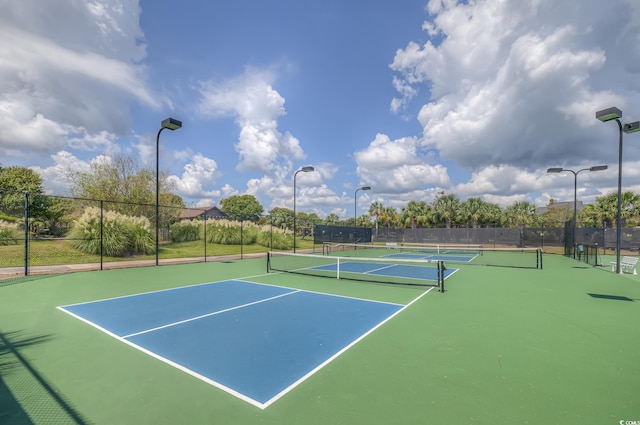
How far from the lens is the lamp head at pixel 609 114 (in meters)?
11.4

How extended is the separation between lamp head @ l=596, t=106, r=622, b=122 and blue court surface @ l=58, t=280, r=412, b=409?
1127 centimetres

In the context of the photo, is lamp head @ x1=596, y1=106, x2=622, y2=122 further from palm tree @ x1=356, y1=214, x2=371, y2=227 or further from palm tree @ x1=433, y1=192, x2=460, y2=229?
palm tree @ x1=356, y1=214, x2=371, y2=227

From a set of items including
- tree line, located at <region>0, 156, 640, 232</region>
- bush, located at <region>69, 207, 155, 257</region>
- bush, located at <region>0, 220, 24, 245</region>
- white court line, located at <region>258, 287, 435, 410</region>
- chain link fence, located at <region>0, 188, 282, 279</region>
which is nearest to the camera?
white court line, located at <region>258, 287, 435, 410</region>

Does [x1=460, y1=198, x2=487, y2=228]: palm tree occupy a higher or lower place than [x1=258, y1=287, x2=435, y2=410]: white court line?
higher

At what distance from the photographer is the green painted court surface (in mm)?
3064

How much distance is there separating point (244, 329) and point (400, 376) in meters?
2.95

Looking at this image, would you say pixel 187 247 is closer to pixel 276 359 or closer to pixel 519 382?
pixel 276 359

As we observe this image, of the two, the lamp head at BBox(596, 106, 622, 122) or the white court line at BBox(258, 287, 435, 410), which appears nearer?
the white court line at BBox(258, 287, 435, 410)

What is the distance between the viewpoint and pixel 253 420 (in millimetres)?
2967

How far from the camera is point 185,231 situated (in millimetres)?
26359

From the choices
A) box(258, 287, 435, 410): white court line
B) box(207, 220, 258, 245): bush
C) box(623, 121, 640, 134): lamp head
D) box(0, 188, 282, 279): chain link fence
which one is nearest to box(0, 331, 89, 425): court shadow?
box(258, 287, 435, 410): white court line

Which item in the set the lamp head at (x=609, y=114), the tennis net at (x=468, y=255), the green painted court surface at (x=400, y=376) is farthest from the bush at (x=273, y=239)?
the lamp head at (x=609, y=114)

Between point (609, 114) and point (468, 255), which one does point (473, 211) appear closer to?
point (468, 255)

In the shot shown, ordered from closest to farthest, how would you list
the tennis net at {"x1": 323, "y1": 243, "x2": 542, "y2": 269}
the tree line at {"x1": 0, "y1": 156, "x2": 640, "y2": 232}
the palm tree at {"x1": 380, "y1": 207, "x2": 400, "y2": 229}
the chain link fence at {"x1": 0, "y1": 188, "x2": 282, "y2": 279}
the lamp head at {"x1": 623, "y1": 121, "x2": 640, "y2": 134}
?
the lamp head at {"x1": 623, "y1": 121, "x2": 640, "y2": 134}, the chain link fence at {"x1": 0, "y1": 188, "x2": 282, "y2": 279}, the tennis net at {"x1": 323, "y1": 243, "x2": 542, "y2": 269}, the tree line at {"x1": 0, "y1": 156, "x2": 640, "y2": 232}, the palm tree at {"x1": 380, "y1": 207, "x2": 400, "y2": 229}
